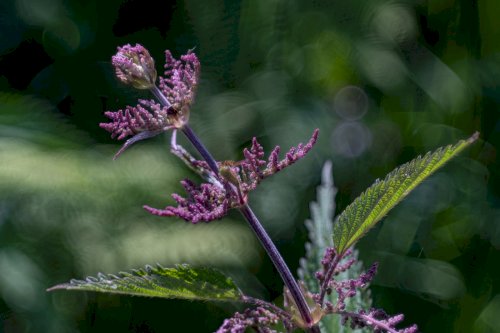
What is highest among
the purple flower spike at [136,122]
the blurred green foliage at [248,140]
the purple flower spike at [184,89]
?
the purple flower spike at [184,89]

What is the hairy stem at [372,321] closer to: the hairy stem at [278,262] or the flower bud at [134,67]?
the hairy stem at [278,262]

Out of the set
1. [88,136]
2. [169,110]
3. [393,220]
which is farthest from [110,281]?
[88,136]

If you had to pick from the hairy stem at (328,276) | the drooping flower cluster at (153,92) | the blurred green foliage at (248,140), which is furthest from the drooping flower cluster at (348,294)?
the blurred green foliage at (248,140)

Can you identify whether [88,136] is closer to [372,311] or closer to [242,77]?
[242,77]

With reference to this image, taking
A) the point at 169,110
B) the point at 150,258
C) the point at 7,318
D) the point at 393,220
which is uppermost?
the point at 169,110

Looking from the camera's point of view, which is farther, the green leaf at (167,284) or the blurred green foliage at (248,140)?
the blurred green foliage at (248,140)

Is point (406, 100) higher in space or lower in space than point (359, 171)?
higher
